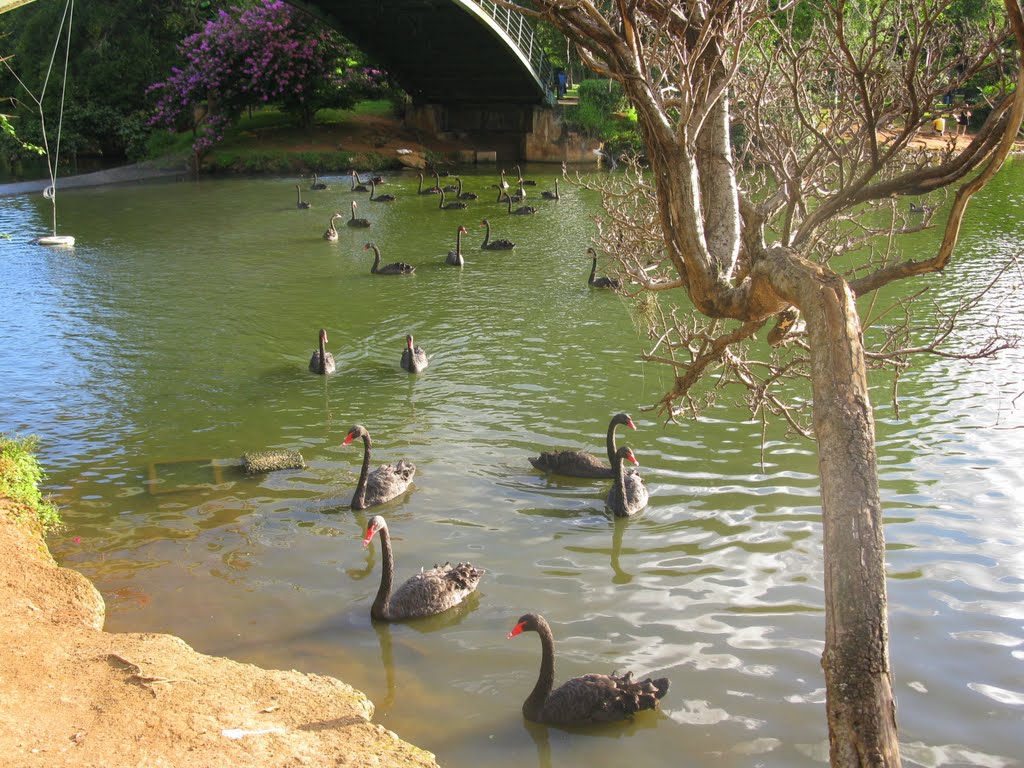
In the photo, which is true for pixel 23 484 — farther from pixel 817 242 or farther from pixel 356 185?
pixel 356 185

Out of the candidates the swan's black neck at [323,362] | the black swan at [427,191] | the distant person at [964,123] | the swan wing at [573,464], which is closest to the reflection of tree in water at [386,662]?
the swan wing at [573,464]

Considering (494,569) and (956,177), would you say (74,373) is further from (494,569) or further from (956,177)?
(956,177)

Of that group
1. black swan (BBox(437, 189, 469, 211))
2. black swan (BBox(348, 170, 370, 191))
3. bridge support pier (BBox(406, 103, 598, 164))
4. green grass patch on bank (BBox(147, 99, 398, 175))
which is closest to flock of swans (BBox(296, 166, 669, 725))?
black swan (BBox(437, 189, 469, 211))

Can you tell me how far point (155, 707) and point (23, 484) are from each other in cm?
391

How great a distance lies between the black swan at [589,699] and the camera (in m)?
5.85

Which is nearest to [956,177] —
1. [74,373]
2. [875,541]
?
[875,541]

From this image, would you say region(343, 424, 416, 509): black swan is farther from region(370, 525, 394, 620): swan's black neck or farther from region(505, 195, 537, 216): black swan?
region(505, 195, 537, 216): black swan

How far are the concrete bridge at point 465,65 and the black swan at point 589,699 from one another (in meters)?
24.1

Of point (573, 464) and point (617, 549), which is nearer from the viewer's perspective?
point (617, 549)

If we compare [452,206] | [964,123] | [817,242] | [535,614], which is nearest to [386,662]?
[535,614]

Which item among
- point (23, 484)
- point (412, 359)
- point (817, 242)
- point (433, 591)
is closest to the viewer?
point (817, 242)

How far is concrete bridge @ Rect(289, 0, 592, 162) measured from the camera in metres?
29.9

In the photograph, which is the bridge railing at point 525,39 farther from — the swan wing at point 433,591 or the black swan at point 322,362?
the swan wing at point 433,591

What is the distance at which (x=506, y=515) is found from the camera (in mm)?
8758
